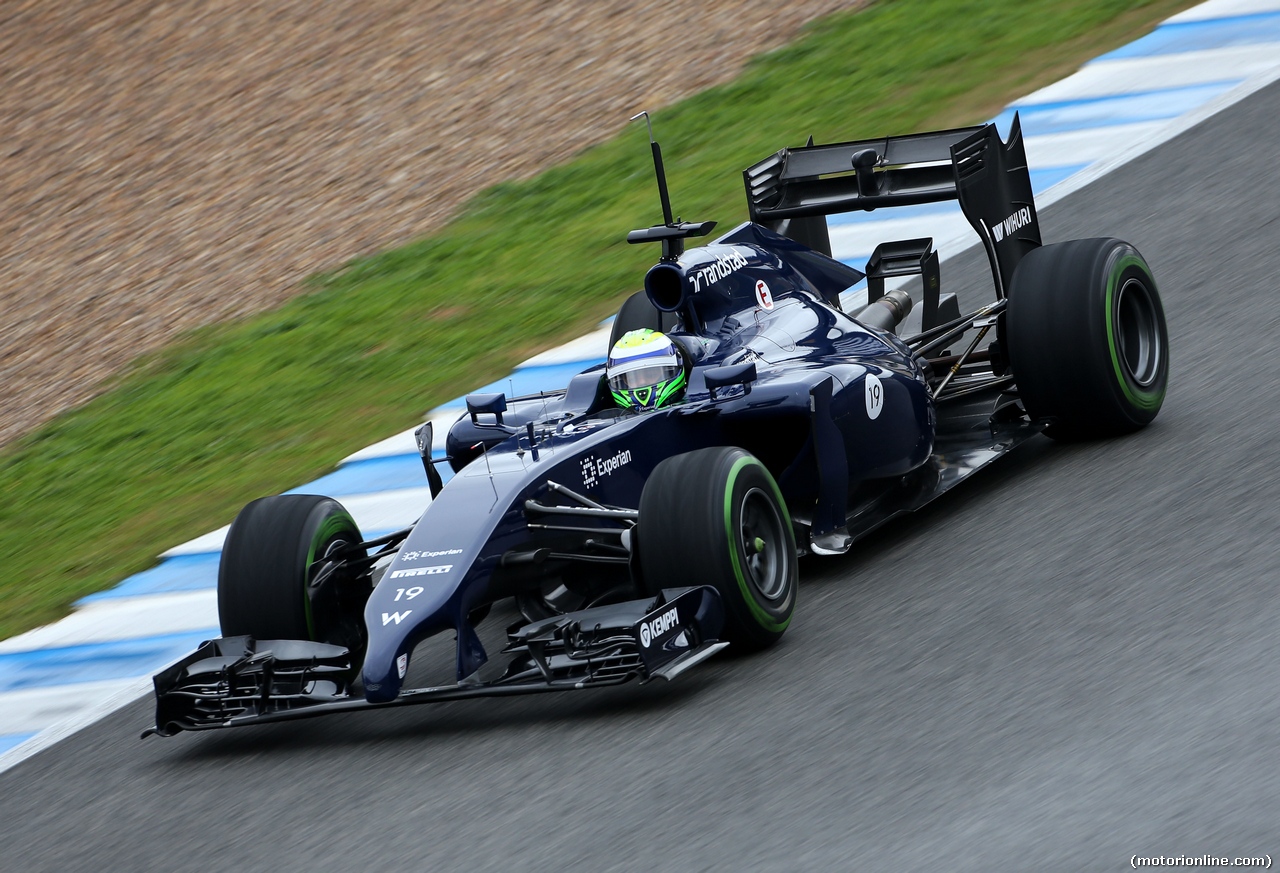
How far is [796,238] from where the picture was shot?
31.0ft

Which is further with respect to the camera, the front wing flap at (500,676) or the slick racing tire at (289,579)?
the slick racing tire at (289,579)

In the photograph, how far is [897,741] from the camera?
559 centimetres

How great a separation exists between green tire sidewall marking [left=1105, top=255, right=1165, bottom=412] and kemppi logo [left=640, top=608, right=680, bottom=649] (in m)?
2.68

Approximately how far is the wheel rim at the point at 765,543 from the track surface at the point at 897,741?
25 centimetres

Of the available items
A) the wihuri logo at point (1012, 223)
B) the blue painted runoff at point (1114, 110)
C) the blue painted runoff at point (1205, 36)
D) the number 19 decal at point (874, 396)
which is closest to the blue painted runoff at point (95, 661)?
the number 19 decal at point (874, 396)

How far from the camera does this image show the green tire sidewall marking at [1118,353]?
25.4 ft

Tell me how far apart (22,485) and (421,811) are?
7.32m

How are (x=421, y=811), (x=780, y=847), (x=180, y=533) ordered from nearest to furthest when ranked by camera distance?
(x=780, y=847) → (x=421, y=811) → (x=180, y=533)

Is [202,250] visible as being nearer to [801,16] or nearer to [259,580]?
[801,16]

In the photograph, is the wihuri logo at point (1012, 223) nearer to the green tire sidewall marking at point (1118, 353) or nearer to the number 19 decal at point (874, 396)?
the green tire sidewall marking at point (1118, 353)

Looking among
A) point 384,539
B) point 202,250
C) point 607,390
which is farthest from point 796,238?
point 202,250

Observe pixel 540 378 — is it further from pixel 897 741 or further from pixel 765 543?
pixel 897 741

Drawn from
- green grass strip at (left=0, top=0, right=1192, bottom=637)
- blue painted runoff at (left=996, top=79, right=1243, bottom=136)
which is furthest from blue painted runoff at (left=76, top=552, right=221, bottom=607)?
blue painted runoff at (left=996, top=79, right=1243, bottom=136)

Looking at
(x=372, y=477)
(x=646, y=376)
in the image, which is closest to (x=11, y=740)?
(x=372, y=477)
